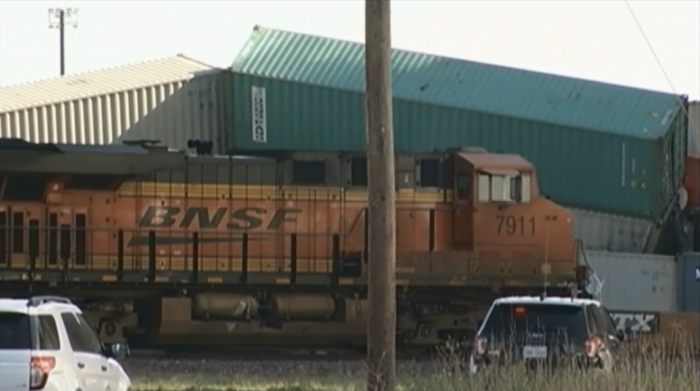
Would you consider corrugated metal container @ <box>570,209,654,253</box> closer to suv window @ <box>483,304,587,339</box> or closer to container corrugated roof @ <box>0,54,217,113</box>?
container corrugated roof @ <box>0,54,217,113</box>

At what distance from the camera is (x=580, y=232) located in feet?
107

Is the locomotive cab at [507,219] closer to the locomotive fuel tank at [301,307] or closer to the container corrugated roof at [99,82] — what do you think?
the locomotive fuel tank at [301,307]

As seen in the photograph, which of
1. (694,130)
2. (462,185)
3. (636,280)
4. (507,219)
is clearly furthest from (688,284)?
(462,185)

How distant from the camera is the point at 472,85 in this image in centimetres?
3469

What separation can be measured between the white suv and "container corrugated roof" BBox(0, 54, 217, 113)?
65.5ft

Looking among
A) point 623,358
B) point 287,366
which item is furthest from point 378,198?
point 287,366

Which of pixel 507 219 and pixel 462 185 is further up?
pixel 462 185

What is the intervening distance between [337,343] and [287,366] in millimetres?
2134

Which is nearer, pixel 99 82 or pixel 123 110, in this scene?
pixel 123 110

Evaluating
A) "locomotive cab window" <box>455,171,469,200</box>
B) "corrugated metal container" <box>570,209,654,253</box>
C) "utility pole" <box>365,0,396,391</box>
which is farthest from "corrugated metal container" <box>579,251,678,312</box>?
"utility pole" <box>365,0,396,391</box>

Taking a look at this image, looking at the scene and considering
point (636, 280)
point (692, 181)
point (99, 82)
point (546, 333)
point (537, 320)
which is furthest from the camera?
point (99, 82)

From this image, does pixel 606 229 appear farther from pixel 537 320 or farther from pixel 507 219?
pixel 537 320

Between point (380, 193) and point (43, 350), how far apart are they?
364cm

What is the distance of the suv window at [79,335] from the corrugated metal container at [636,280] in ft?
61.2
